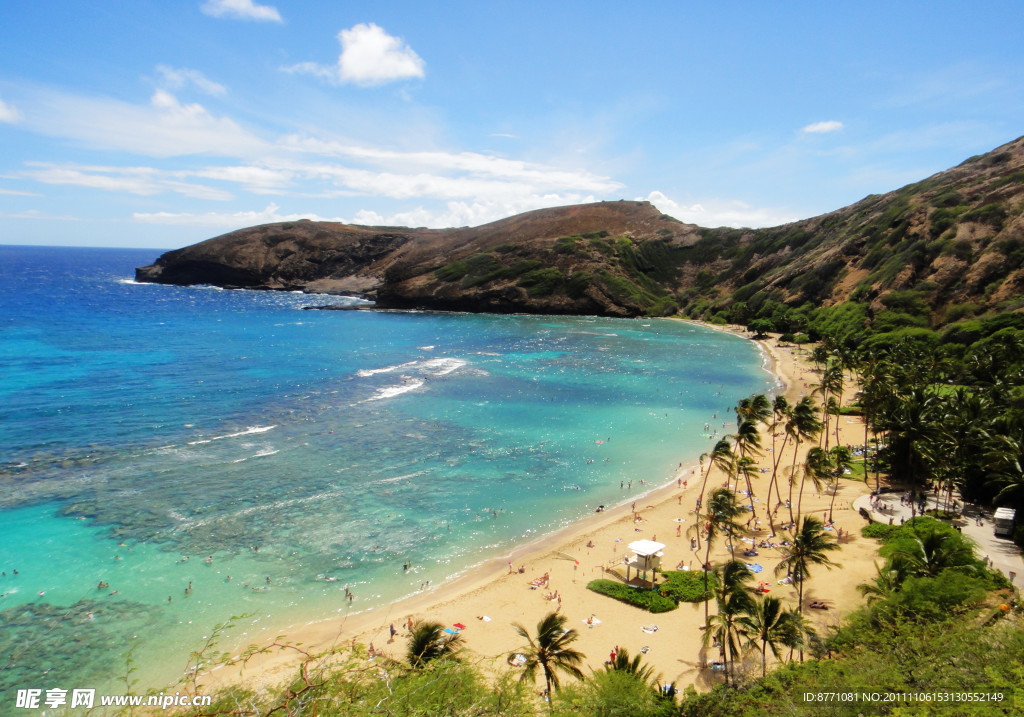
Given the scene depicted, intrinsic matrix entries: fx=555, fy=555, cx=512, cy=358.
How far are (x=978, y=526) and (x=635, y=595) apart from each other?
17.9 m

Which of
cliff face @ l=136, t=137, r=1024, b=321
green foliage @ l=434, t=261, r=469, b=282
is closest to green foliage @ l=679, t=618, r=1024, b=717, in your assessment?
cliff face @ l=136, t=137, r=1024, b=321

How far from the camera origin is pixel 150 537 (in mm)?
31781

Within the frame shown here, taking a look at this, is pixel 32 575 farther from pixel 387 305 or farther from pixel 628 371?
pixel 387 305

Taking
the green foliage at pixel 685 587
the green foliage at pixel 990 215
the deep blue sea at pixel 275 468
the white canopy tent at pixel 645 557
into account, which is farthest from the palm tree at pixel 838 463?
the green foliage at pixel 990 215

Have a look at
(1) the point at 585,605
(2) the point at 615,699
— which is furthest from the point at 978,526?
(2) the point at 615,699

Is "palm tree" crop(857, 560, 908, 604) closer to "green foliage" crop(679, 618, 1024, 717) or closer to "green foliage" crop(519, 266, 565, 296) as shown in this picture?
"green foliage" crop(679, 618, 1024, 717)

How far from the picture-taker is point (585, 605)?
26812 mm

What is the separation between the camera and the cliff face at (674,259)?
8506cm

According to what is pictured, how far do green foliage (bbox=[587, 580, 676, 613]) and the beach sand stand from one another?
13.5 inches

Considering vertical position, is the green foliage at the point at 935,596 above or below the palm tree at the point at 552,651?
above

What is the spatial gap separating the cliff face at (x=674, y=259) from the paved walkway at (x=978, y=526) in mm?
56496

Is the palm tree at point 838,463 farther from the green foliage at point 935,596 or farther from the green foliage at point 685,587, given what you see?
the green foliage at point 935,596

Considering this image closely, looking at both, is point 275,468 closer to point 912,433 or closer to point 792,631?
point 792,631

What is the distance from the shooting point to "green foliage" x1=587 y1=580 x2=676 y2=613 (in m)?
26.1
